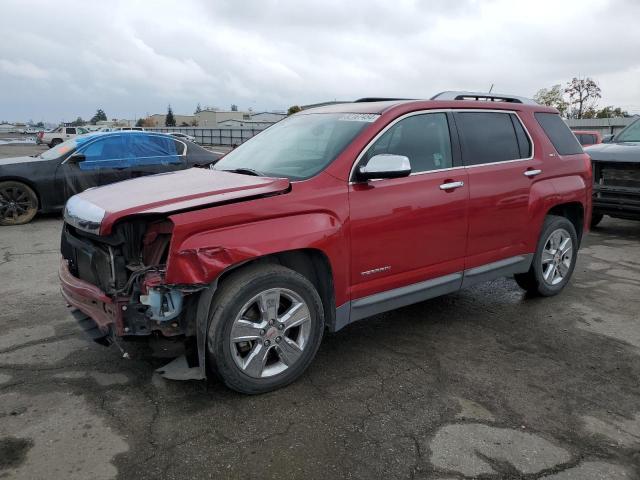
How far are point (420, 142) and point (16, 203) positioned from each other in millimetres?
7731

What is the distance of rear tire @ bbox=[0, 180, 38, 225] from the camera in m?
8.88

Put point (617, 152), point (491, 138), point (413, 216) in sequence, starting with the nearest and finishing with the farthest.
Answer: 1. point (413, 216)
2. point (491, 138)
3. point (617, 152)

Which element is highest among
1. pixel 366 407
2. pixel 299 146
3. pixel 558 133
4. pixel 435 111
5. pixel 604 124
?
pixel 604 124

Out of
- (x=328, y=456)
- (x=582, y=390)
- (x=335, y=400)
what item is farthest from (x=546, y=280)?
(x=328, y=456)

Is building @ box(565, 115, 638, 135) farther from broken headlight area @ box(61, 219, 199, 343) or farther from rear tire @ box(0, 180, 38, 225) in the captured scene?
broken headlight area @ box(61, 219, 199, 343)

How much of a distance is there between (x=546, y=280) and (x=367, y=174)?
2701mm

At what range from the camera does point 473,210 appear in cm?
422

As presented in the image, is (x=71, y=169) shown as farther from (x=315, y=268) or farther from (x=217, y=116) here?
(x=217, y=116)

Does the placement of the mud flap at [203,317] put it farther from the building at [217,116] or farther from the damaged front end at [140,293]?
the building at [217,116]

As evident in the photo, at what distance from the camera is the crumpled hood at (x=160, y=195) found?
3.04 m

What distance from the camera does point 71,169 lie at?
916 cm

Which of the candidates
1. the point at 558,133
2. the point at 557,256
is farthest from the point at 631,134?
the point at 557,256

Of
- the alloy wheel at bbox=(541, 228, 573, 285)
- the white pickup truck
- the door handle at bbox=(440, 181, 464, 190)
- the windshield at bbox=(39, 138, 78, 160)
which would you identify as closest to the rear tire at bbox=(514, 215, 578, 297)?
the alloy wheel at bbox=(541, 228, 573, 285)

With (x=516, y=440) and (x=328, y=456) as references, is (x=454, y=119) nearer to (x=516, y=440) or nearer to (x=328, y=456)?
(x=516, y=440)
